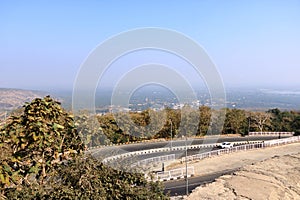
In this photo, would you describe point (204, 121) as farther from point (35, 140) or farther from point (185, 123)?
point (35, 140)

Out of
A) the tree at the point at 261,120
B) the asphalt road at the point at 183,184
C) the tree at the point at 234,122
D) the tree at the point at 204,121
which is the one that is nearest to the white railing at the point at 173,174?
the asphalt road at the point at 183,184

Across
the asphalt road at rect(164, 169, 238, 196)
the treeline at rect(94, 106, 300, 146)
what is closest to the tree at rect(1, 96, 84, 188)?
the asphalt road at rect(164, 169, 238, 196)

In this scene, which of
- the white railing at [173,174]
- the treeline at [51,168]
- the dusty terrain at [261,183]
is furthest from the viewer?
the white railing at [173,174]

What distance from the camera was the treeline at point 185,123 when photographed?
1030 inches

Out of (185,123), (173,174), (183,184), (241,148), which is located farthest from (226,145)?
(183,184)

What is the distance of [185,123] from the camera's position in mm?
28359

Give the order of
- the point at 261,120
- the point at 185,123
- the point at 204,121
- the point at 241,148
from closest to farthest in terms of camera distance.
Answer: the point at 241,148, the point at 185,123, the point at 204,121, the point at 261,120

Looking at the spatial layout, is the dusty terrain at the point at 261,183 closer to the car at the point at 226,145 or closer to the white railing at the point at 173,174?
the white railing at the point at 173,174

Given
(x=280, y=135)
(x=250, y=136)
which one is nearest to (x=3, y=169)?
(x=250, y=136)

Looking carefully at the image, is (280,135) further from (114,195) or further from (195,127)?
(114,195)

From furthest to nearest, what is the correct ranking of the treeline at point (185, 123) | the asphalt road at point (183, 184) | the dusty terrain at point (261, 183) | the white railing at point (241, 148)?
the treeline at point (185, 123) < the white railing at point (241, 148) < the asphalt road at point (183, 184) < the dusty terrain at point (261, 183)

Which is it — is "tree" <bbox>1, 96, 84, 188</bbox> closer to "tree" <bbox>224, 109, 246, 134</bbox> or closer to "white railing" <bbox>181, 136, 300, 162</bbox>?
"white railing" <bbox>181, 136, 300, 162</bbox>

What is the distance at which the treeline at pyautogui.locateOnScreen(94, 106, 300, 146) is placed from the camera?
1030 inches

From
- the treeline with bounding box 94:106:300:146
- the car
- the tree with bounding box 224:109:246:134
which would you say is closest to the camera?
the car
